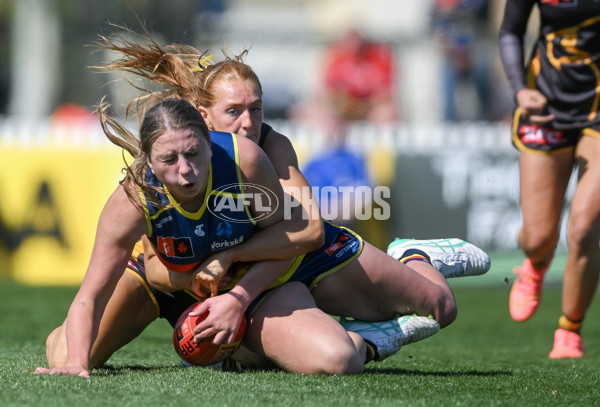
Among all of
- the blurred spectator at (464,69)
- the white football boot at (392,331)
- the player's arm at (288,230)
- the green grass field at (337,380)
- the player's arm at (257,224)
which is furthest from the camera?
the blurred spectator at (464,69)

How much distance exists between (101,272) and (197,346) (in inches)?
19.5

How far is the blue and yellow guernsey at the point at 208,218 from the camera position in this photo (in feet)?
13.0

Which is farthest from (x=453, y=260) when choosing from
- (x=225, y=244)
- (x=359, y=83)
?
(x=359, y=83)

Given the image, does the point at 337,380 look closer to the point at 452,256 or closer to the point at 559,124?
the point at 452,256

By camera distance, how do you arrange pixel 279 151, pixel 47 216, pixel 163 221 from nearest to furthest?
pixel 163 221 → pixel 279 151 → pixel 47 216

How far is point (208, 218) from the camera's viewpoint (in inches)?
159

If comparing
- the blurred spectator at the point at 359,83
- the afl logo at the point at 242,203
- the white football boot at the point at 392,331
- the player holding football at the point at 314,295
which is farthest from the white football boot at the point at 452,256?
the blurred spectator at the point at 359,83

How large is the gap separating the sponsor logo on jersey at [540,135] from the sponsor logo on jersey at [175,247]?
2.36 meters

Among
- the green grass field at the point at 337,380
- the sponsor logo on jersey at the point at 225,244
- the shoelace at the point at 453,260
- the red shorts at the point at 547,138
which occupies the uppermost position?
the red shorts at the point at 547,138

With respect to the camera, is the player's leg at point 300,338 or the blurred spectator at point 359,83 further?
the blurred spectator at point 359,83

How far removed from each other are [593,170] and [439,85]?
7.29m

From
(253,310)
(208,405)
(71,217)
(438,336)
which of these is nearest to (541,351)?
(438,336)

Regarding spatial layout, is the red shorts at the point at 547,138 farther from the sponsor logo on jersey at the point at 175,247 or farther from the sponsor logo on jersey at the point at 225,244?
the sponsor logo on jersey at the point at 175,247

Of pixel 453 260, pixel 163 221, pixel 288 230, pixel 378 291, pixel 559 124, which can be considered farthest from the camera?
pixel 559 124
